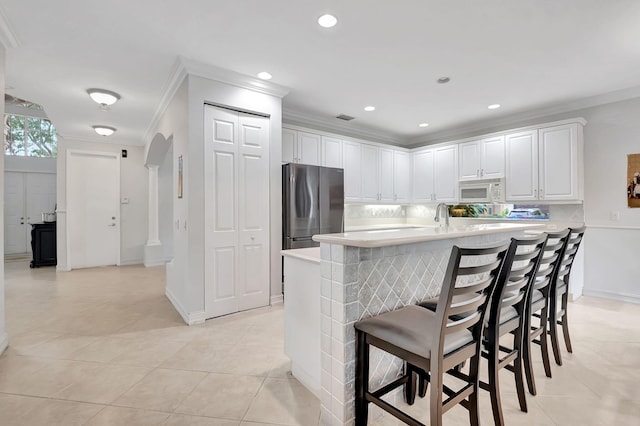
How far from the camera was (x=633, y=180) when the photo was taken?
3719 millimetres

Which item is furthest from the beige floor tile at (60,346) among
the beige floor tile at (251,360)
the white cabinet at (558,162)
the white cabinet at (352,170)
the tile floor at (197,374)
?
the white cabinet at (558,162)

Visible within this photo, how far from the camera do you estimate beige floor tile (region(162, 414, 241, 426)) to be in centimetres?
162

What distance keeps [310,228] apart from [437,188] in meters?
2.88

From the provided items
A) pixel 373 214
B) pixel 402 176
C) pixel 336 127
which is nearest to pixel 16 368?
pixel 336 127

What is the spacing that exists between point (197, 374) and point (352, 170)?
12.5 feet

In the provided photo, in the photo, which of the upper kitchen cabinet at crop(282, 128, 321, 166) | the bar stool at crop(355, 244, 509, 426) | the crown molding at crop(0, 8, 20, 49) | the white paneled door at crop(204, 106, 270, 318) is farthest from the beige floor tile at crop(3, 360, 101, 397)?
the upper kitchen cabinet at crop(282, 128, 321, 166)

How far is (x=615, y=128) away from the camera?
386cm

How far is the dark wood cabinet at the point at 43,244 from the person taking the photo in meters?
5.98

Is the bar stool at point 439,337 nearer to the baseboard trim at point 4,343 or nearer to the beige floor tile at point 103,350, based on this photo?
the beige floor tile at point 103,350

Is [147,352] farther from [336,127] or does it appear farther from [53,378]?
[336,127]

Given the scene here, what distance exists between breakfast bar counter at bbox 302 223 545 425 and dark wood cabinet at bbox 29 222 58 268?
697 centimetres

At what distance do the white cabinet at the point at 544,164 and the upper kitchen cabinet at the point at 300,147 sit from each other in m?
2.94

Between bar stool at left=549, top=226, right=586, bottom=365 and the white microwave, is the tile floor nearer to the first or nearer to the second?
bar stool at left=549, top=226, right=586, bottom=365

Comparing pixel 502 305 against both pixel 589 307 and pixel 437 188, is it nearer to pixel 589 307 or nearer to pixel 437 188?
pixel 589 307
